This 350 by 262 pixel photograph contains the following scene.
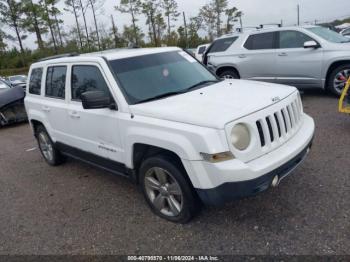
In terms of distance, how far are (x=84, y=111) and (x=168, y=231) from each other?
176 cm

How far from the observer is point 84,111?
401 centimetres

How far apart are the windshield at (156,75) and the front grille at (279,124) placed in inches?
44.0

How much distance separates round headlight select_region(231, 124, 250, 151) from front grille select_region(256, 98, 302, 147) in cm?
15

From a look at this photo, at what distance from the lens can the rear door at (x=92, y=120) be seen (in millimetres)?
3678

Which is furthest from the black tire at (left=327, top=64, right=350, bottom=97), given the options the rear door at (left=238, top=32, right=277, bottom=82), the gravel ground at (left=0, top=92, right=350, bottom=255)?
the gravel ground at (left=0, top=92, right=350, bottom=255)

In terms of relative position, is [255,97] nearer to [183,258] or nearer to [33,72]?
[183,258]

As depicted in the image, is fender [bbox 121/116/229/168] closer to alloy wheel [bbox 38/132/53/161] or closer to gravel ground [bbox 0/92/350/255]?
gravel ground [bbox 0/92/350/255]

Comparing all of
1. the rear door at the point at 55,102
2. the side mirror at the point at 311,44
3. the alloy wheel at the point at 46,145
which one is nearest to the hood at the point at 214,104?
the rear door at the point at 55,102

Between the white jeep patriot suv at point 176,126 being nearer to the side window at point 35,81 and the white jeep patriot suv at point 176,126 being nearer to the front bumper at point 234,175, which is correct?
the front bumper at point 234,175

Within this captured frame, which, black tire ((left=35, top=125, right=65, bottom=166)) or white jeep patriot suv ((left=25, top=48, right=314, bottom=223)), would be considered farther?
black tire ((left=35, top=125, right=65, bottom=166))

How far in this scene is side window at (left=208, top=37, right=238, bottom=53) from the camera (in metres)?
Result: 9.48

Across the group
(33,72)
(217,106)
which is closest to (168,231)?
(217,106)

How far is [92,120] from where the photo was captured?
3914mm

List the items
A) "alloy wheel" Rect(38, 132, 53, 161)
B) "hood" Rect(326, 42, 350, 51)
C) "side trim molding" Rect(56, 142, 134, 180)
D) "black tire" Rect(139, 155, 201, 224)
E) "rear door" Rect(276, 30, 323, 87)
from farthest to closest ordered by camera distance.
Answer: "rear door" Rect(276, 30, 323, 87) → "hood" Rect(326, 42, 350, 51) → "alloy wheel" Rect(38, 132, 53, 161) → "side trim molding" Rect(56, 142, 134, 180) → "black tire" Rect(139, 155, 201, 224)
